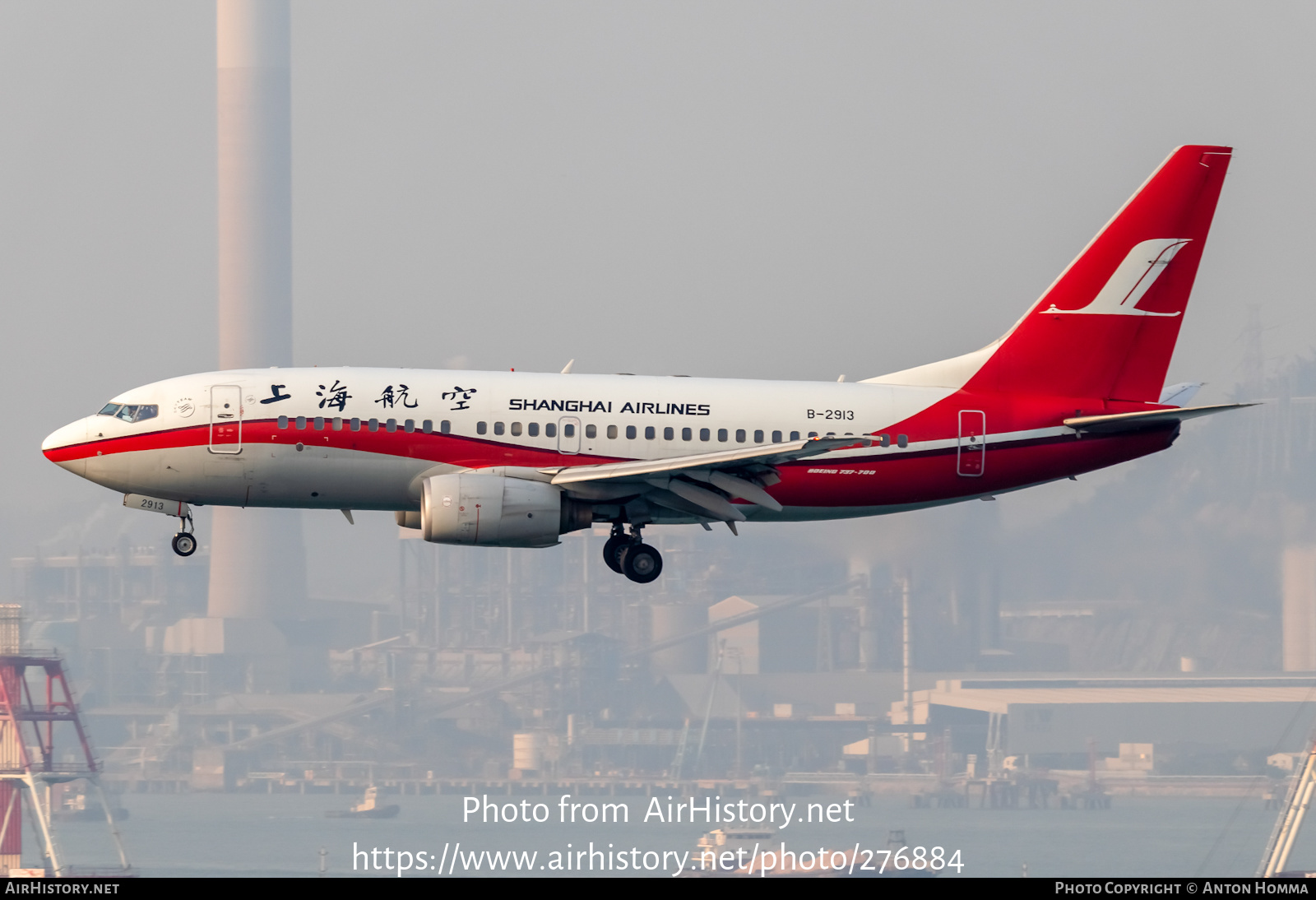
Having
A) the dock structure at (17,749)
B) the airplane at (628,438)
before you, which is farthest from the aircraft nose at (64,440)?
the dock structure at (17,749)

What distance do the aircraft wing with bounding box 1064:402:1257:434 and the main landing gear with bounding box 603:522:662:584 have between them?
482 inches

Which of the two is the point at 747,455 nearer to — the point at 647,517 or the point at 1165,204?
the point at 647,517

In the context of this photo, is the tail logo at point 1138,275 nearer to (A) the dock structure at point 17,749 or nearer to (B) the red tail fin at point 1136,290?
(B) the red tail fin at point 1136,290

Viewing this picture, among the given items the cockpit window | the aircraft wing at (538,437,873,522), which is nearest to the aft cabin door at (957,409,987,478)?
the aircraft wing at (538,437,873,522)

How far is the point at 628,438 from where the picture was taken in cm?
4975

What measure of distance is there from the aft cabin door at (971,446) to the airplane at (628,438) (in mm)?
48

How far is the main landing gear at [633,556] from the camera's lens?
50.3 metres

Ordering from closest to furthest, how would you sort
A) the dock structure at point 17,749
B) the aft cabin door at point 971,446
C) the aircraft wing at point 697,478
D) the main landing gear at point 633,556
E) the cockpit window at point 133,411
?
the aircraft wing at point 697,478, the cockpit window at point 133,411, the main landing gear at point 633,556, the aft cabin door at point 971,446, the dock structure at point 17,749

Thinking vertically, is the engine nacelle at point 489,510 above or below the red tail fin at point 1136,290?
below

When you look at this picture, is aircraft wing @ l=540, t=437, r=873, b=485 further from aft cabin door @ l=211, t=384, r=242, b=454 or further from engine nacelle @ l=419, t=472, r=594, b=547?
aft cabin door @ l=211, t=384, r=242, b=454

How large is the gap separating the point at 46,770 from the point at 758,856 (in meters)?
66.9

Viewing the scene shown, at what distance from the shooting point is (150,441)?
1927 inches
